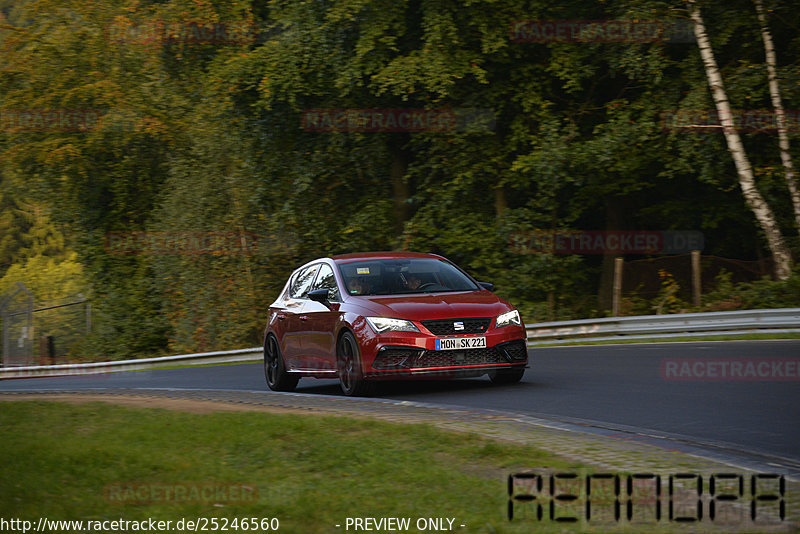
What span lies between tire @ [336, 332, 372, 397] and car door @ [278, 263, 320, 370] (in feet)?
3.47

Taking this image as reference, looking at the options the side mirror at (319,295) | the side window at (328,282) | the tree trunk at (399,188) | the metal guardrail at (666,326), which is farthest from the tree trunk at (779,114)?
the side mirror at (319,295)

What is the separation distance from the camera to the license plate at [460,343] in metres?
12.2

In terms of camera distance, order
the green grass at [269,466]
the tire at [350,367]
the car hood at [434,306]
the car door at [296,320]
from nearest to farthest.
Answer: the green grass at [269,466], the car hood at [434,306], the tire at [350,367], the car door at [296,320]

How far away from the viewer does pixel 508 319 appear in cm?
1267

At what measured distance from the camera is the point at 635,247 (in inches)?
1142

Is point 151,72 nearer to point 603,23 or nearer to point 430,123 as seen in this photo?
point 430,123

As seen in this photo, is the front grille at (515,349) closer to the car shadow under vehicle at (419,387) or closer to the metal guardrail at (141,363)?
the car shadow under vehicle at (419,387)

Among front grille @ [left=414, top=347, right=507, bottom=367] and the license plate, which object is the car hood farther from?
front grille @ [left=414, top=347, right=507, bottom=367]

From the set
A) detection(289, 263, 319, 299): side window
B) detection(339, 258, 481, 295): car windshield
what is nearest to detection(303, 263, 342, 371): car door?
detection(339, 258, 481, 295): car windshield

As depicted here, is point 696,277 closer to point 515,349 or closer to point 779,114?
point 779,114

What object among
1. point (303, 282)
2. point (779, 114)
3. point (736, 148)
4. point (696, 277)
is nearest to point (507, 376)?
point (303, 282)

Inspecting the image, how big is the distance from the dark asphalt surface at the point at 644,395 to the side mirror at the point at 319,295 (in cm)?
130

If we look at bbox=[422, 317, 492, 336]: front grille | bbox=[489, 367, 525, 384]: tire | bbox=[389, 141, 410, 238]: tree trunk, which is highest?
bbox=[389, 141, 410, 238]: tree trunk

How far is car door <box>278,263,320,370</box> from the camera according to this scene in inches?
555
